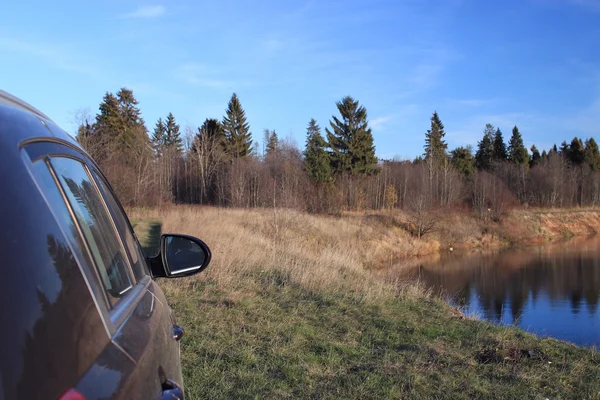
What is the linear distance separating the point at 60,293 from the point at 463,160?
60463 millimetres

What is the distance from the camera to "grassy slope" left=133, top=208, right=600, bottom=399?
464 centimetres

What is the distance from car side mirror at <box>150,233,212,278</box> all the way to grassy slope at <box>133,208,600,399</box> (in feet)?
5.84

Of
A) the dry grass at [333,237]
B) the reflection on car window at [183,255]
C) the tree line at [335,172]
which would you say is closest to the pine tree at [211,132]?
the tree line at [335,172]

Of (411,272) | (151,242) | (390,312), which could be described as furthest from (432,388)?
(411,272)

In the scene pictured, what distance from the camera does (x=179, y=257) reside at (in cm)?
291

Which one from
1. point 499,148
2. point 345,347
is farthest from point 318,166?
point 345,347

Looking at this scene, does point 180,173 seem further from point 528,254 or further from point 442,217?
point 528,254

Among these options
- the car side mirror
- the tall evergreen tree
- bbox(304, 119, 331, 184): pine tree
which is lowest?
the car side mirror

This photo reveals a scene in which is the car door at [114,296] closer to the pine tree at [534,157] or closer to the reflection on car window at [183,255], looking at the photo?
the reflection on car window at [183,255]

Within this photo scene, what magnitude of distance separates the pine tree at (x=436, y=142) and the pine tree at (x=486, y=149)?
27.0 ft

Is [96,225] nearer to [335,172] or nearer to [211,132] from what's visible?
[335,172]

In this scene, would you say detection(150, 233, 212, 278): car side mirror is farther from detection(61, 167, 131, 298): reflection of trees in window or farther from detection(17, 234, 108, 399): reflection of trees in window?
detection(17, 234, 108, 399): reflection of trees in window

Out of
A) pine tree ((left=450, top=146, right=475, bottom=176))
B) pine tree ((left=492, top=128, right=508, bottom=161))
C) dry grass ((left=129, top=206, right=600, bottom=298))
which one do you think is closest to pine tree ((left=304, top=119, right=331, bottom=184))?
dry grass ((left=129, top=206, right=600, bottom=298))

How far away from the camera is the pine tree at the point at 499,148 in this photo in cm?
6400
